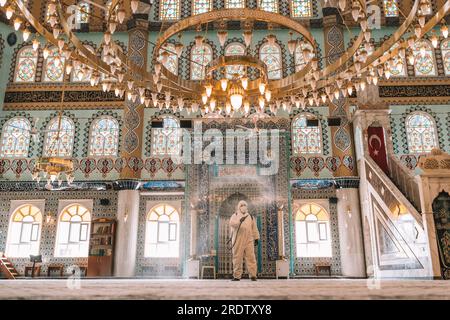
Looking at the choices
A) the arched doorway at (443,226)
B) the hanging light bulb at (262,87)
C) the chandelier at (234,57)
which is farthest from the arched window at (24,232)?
the arched doorway at (443,226)

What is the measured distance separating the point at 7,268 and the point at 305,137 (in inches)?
380

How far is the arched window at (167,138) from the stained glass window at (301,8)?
570cm

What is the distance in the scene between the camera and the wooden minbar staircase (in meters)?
10.6

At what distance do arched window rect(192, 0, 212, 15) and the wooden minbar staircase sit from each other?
9.95 m

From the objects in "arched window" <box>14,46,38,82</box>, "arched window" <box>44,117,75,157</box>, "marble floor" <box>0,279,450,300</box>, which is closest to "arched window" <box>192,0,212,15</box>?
"arched window" <box>14,46,38,82</box>

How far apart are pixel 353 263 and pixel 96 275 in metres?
7.31

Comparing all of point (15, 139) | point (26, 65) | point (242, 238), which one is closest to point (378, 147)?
point (242, 238)

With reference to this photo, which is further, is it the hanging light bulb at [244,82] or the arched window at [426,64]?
the arched window at [426,64]

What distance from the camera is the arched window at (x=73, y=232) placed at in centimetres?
1163

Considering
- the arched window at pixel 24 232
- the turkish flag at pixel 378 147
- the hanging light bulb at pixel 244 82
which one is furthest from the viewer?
the arched window at pixel 24 232

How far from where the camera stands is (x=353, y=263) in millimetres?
10625

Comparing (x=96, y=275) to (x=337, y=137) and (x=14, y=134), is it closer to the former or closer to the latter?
(x=14, y=134)

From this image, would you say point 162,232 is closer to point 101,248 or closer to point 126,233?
point 126,233

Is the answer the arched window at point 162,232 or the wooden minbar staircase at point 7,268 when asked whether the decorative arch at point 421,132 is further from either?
the wooden minbar staircase at point 7,268
